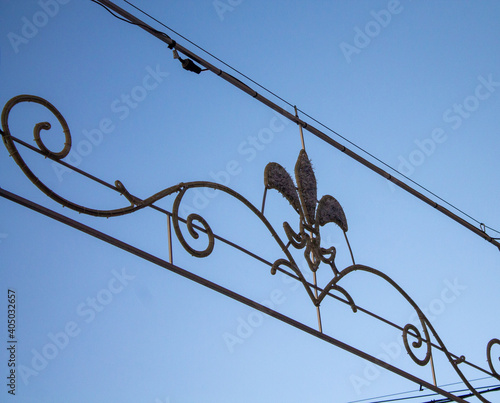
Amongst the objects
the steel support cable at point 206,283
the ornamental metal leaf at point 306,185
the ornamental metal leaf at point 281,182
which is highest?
the ornamental metal leaf at point 306,185

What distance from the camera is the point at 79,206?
10.9 feet

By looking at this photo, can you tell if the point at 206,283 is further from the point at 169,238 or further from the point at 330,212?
the point at 330,212

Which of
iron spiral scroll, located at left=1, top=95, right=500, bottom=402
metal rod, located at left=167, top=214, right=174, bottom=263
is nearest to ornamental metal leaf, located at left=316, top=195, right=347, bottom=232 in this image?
iron spiral scroll, located at left=1, top=95, right=500, bottom=402

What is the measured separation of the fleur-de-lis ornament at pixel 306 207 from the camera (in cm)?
434

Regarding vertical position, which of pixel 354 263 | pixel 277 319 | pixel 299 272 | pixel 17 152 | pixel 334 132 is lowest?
pixel 17 152

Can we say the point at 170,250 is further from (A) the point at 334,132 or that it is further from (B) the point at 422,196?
(B) the point at 422,196

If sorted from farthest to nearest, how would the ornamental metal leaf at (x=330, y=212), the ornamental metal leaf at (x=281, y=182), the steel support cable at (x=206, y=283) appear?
the ornamental metal leaf at (x=330, y=212) → the ornamental metal leaf at (x=281, y=182) → the steel support cable at (x=206, y=283)

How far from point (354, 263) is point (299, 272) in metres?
0.60

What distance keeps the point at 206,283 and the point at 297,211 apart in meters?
1.06

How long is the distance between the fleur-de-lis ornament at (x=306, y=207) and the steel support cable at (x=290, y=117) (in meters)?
0.27

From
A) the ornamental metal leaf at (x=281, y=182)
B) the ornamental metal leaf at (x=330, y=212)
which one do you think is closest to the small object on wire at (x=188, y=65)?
the ornamental metal leaf at (x=281, y=182)

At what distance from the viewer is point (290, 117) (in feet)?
15.7

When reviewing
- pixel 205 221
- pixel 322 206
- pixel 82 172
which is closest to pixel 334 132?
pixel 322 206

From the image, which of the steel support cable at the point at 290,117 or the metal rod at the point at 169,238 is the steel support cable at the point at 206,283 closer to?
the metal rod at the point at 169,238
